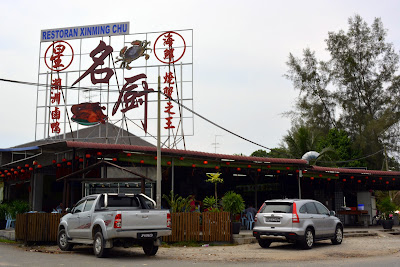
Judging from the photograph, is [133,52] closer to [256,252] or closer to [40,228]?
[40,228]

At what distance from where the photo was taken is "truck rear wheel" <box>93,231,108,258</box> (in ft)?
40.3

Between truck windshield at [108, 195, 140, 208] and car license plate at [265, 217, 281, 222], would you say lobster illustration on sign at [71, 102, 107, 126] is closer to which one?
truck windshield at [108, 195, 140, 208]

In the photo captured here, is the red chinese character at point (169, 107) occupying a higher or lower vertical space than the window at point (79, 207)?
higher

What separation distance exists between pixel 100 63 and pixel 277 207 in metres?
17.5

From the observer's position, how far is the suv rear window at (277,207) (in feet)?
48.7

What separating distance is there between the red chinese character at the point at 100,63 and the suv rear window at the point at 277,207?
16121mm

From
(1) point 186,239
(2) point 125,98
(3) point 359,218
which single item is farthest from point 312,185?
(1) point 186,239

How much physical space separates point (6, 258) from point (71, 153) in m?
6.94

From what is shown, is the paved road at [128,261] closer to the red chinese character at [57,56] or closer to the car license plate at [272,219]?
the car license plate at [272,219]

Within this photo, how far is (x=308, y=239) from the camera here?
14.9 metres

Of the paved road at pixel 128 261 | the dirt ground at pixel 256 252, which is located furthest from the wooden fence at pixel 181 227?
the paved road at pixel 128 261

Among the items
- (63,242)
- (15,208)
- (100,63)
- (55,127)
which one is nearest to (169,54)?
(100,63)

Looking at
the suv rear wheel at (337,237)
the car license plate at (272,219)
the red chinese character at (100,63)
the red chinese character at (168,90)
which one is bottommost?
the suv rear wheel at (337,237)

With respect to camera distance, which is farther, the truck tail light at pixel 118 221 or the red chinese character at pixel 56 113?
the red chinese character at pixel 56 113
